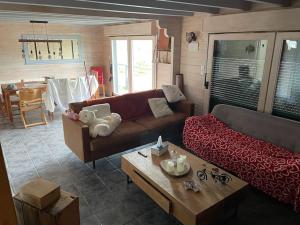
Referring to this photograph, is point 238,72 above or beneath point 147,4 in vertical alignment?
beneath

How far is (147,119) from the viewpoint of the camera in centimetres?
359

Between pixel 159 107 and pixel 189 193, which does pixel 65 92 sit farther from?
pixel 189 193

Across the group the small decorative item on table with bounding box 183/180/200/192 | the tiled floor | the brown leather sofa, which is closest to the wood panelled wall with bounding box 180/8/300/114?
the brown leather sofa

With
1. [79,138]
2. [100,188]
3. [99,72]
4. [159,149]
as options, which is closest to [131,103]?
[79,138]

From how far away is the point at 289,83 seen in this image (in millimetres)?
2846

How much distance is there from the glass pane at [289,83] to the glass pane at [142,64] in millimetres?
2668

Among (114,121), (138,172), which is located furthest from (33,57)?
(138,172)

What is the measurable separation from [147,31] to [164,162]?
311cm

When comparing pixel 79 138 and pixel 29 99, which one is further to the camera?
pixel 29 99

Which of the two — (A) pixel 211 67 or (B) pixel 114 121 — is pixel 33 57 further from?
(A) pixel 211 67

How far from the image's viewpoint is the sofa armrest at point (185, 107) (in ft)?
12.4

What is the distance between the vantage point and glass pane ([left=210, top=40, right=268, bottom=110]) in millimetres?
3164

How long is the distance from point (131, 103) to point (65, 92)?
6.07 ft

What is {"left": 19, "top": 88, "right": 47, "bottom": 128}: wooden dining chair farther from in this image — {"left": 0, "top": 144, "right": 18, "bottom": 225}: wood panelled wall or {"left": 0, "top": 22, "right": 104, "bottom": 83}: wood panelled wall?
{"left": 0, "top": 144, "right": 18, "bottom": 225}: wood panelled wall
